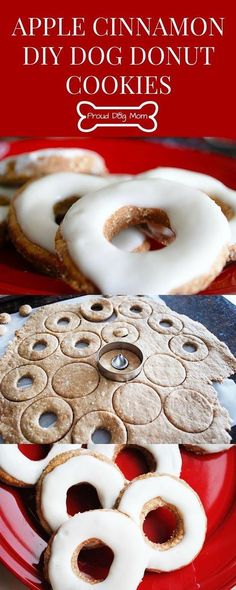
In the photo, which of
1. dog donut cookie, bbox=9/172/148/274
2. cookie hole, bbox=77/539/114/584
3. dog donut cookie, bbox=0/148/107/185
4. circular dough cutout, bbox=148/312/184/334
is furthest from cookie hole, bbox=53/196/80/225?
cookie hole, bbox=77/539/114/584

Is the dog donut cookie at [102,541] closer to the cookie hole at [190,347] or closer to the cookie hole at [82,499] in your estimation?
the cookie hole at [82,499]

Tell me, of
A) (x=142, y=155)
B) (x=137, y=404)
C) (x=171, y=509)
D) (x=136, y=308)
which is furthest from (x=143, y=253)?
(x=142, y=155)

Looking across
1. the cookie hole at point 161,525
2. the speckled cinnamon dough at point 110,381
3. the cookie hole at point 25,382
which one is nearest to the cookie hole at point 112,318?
the speckled cinnamon dough at point 110,381

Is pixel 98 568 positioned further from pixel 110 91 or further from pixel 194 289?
pixel 110 91

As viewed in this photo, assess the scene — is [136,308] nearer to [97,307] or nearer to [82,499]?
[97,307]

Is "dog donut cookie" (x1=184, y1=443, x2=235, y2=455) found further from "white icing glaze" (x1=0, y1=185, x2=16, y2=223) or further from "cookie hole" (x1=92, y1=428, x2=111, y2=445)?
A: "white icing glaze" (x1=0, y1=185, x2=16, y2=223)

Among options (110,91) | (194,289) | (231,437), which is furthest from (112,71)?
(231,437)
